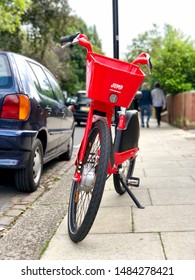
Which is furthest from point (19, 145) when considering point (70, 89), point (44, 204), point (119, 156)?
point (70, 89)

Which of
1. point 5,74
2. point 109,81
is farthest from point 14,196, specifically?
point 109,81

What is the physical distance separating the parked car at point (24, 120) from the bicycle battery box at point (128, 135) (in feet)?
3.61

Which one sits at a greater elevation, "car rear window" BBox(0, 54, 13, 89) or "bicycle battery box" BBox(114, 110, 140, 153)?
"car rear window" BBox(0, 54, 13, 89)

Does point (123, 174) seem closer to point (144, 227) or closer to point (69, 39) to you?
point (144, 227)

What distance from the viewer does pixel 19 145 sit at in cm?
423

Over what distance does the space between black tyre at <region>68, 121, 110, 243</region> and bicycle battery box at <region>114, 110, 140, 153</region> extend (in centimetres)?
50

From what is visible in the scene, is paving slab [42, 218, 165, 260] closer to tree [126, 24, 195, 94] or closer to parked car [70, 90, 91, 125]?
tree [126, 24, 195, 94]

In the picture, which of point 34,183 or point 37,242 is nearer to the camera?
point 37,242

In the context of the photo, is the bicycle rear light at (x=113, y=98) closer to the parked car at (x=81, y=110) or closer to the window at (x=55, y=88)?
the window at (x=55, y=88)

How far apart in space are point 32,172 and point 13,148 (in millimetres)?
468

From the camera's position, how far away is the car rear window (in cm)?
436

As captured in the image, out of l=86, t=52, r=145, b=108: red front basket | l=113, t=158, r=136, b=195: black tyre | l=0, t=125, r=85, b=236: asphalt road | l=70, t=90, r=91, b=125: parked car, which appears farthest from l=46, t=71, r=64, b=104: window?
l=70, t=90, r=91, b=125: parked car

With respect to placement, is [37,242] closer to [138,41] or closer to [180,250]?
[180,250]

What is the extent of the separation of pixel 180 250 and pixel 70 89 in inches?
1705
